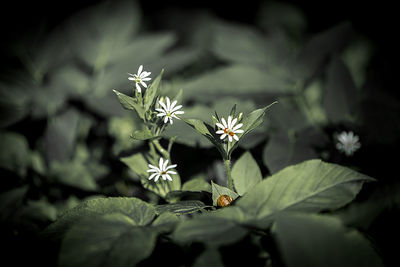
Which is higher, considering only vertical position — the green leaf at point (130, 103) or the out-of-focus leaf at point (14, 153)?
the out-of-focus leaf at point (14, 153)

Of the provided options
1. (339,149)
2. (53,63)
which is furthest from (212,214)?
(53,63)

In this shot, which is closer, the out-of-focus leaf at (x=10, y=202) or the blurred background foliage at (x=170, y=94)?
the out-of-focus leaf at (x=10, y=202)

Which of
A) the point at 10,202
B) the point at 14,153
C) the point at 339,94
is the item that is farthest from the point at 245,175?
the point at 14,153

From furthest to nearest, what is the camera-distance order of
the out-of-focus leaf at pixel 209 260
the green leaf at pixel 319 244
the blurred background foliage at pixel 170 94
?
the blurred background foliage at pixel 170 94 → the out-of-focus leaf at pixel 209 260 → the green leaf at pixel 319 244

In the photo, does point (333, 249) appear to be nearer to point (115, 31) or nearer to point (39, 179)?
point (39, 179)

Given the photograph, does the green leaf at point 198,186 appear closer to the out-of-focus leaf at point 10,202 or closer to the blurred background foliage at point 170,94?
the blurred background foliage at point 170,94

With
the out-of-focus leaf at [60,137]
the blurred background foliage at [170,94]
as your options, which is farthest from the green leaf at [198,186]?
the out-of-focus leaf at [60,137]
